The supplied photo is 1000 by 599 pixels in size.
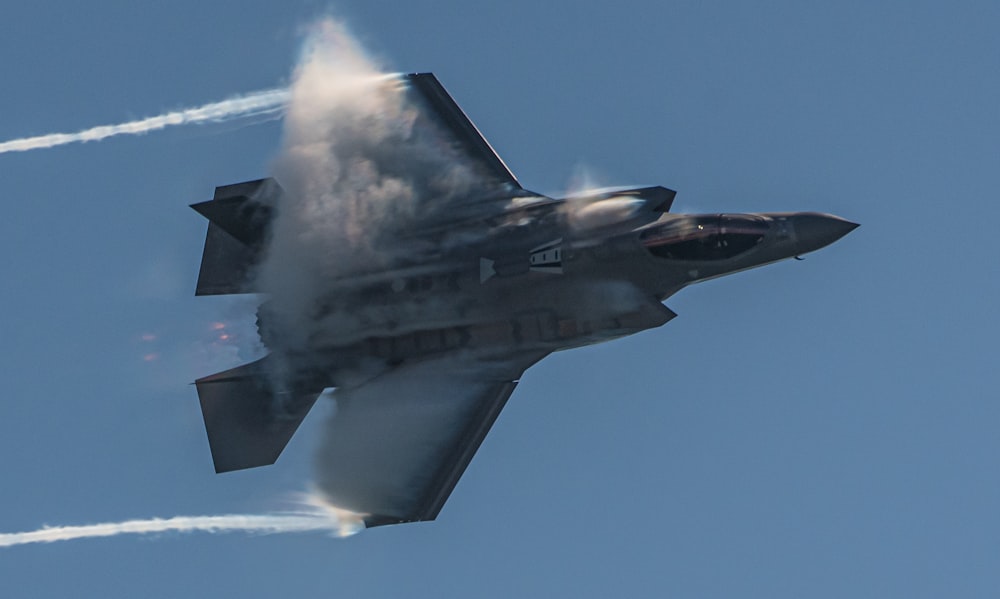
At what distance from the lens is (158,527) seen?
107 ft

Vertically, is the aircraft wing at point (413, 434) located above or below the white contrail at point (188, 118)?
below

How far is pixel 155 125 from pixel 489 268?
922 centimetres

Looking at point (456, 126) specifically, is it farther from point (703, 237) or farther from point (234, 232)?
point (703, 237)

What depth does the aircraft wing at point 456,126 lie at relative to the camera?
31047 millimetres

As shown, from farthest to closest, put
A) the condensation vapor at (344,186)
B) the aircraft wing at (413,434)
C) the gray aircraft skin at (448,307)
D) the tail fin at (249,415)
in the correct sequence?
the tail fin at (249,415)
the condensation vapor at (344,186)
the aircraft wing at (413,434)
the gray aircraft skin at (448,307)

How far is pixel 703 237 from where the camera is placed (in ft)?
96.5

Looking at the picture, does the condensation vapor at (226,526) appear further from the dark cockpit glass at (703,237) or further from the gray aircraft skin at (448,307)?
the dark cockpit glass at (703,237)

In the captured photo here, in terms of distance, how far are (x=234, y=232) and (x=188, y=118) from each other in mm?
3613

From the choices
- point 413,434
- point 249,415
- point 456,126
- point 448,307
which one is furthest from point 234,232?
point 413,434

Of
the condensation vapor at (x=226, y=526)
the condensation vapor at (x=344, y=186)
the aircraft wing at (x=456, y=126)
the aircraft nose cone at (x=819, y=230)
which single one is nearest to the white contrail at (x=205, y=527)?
the condensation vapor at (x=226, y=526)

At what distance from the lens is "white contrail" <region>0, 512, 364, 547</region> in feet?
100

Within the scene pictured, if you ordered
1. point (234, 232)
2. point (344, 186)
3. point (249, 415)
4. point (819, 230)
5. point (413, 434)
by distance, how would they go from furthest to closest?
point (234, 232), point (249, 415), point (344, 186), point (413, 434), point (819, 230)

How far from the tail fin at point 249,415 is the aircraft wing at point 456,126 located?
5968mm

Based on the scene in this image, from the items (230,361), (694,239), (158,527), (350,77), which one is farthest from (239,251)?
(694,239)
